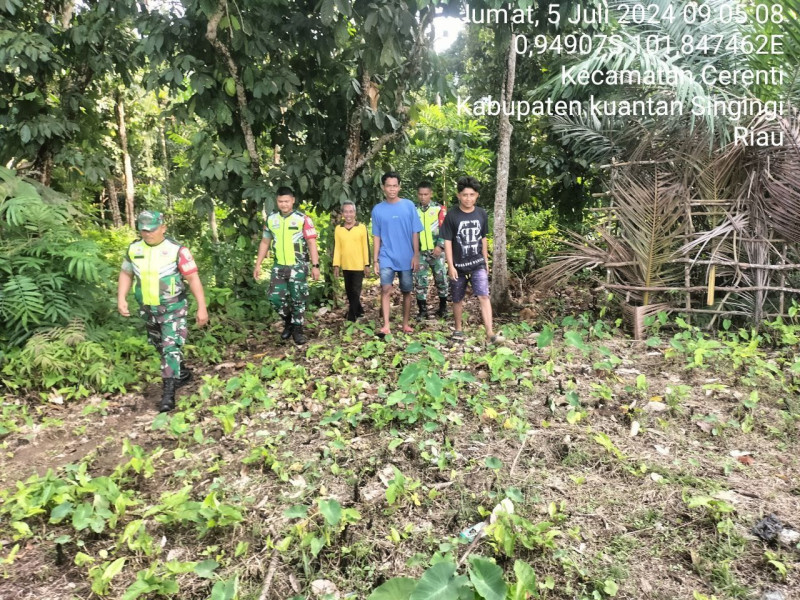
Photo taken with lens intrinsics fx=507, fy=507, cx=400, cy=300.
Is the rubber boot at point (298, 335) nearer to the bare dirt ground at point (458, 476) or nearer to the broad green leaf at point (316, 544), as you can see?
the bare dirt ground at point (458, 476)

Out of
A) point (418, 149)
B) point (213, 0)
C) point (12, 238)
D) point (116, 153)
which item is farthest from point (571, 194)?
point (116, 153)

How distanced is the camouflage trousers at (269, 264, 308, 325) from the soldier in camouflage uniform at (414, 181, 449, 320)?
1.54m

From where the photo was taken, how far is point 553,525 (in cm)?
248

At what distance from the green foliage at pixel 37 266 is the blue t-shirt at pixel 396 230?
278cm

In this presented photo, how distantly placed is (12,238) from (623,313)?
6.31m

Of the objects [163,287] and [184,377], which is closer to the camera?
[163,287]

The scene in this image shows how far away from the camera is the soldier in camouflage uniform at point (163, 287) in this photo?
4.13m

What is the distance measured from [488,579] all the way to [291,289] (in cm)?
421

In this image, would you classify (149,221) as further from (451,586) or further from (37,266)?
(451,586)

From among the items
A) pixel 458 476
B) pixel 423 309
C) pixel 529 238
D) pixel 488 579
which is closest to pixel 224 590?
pixel 488 579

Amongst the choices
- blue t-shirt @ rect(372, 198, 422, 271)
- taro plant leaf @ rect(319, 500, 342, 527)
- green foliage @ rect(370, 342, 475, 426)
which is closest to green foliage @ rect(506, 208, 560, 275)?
blue t-shirt @ rect(372, 198, 422, 271)

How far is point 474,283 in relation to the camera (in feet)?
17.1

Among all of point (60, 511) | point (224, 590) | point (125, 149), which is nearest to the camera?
point (224, 590)

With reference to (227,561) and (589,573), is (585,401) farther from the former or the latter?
(227,561)
